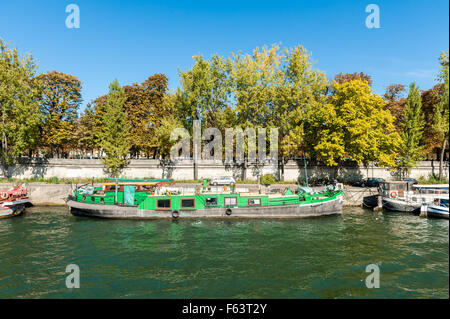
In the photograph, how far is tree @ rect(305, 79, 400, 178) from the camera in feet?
126

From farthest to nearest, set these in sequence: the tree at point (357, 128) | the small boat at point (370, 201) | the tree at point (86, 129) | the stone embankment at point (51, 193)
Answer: the tree at point (86, 129)
the tree at point (357, 128)
the stone embankment at point (51, 193)
the small boat at point (370, 201)

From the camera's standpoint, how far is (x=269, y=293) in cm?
1294

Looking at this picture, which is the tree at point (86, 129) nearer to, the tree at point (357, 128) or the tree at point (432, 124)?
the tree at point (357, 128)

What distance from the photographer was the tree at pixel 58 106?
50.1m

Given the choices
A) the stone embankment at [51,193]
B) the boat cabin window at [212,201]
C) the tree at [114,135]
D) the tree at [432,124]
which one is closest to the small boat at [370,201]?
the stone embankment at [51,193]

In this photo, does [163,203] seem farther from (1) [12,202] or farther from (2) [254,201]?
(1) [12,202]

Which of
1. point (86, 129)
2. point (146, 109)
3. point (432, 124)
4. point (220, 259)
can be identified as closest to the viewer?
point (432, 124)

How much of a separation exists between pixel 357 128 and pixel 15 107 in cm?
5546

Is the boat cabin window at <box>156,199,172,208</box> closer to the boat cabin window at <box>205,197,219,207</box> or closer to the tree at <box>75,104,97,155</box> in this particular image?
the boat cabin window at <box>205,197,219,207</box>

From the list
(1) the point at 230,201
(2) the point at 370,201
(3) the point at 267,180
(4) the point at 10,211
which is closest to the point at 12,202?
(4) the point at 10,211

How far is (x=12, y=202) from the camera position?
1244 inches

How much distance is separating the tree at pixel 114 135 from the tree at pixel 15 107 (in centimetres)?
1116

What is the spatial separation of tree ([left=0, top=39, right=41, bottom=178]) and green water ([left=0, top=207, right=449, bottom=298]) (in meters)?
21.7
